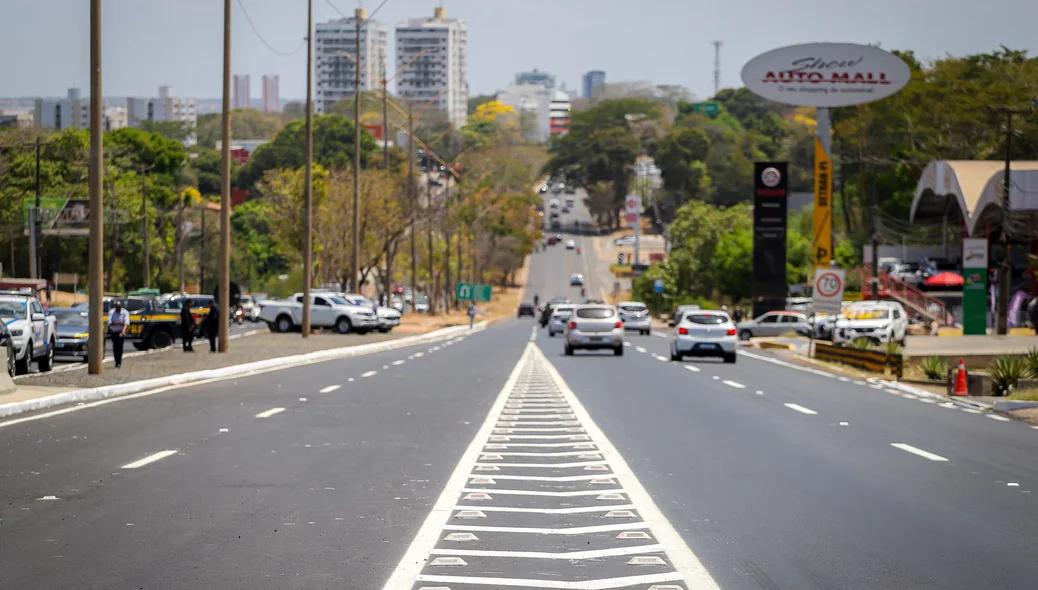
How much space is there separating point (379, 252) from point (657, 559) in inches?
3101

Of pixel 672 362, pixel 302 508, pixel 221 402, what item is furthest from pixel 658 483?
pixel 672 362

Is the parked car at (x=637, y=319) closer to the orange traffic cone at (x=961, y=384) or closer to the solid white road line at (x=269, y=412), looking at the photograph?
the orange traffic cone at (x=961, y=384)

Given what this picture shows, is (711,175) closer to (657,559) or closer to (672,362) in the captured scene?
(672,362)

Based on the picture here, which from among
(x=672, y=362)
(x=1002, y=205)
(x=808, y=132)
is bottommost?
(x=672, y=362)

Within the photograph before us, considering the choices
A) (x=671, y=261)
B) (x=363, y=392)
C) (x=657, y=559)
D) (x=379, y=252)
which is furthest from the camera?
(x=671, y=261)

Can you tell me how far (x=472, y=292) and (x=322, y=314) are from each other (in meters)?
50.7

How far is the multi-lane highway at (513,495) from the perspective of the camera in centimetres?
892

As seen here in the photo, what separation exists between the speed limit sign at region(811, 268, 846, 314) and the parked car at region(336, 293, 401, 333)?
1069 inches

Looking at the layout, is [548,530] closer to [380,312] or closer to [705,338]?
[705,338]

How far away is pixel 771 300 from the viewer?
73250 mm

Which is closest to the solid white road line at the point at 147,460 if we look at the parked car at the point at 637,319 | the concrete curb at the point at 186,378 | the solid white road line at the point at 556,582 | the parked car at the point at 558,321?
the concrete curb at the point at 186,378

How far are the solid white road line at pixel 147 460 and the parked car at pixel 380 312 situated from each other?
49741mm

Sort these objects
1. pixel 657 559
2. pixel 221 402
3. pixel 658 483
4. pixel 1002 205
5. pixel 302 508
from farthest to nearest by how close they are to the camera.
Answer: pixel 1002 205
pixel 221 402
pixel 658 483
pixel 302 508
pixel 657 559

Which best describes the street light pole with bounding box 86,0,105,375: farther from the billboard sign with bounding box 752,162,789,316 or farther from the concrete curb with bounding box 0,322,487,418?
the billboard sign with bounding box 752,162,789,316
